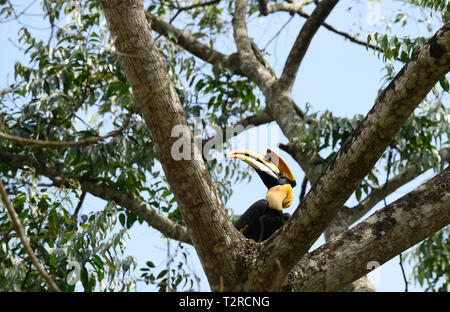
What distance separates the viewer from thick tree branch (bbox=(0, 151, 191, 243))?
4.93 metres

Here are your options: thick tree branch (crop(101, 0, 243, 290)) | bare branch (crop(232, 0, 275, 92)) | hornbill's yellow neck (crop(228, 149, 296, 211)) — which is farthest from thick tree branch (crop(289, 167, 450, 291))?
bare branch (crop(232, 0, 275, 92))

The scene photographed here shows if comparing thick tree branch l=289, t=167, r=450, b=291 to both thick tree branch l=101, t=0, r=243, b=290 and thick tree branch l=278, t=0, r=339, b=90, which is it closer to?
thick tree branch l=101, t=0, r=243, b=290

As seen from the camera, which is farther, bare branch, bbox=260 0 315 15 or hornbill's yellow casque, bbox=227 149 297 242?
bare branch, bbox=260 0 315 15

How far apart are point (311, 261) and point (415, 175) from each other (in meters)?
3.10

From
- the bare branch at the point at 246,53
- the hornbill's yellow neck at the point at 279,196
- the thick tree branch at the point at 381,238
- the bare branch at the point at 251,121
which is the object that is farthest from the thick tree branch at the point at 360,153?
the bare branch at the point at 246,53

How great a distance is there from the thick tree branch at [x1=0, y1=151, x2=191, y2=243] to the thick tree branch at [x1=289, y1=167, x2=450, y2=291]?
2432mm

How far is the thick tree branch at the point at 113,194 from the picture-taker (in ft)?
16.2

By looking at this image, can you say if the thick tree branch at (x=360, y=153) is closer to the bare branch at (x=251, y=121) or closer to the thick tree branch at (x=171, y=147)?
the thick tree branch at (x=171, y=147)

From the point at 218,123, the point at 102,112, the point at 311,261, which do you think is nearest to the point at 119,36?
the point at 311,261

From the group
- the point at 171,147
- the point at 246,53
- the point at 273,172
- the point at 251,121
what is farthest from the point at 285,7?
the point at 171,147

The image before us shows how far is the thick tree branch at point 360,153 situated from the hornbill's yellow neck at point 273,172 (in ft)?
6.43

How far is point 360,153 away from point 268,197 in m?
2.06

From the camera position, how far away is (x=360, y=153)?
2326 millimetres
